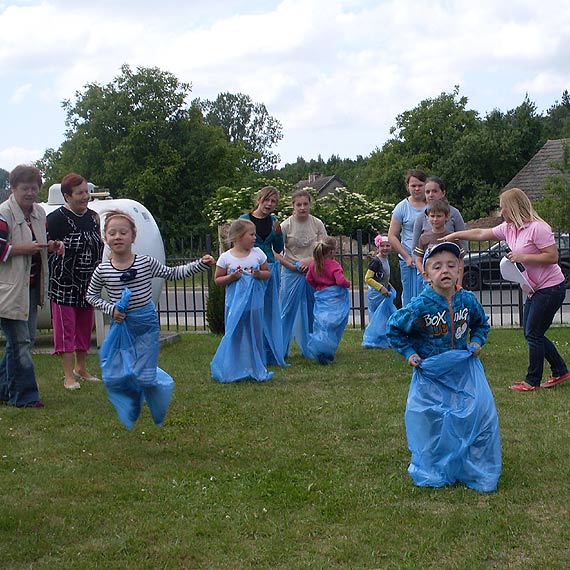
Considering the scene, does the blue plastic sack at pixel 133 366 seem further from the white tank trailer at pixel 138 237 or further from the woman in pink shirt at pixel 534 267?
the white tank trailer at pixel 138 237

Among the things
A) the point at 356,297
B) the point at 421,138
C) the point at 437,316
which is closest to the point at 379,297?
the point at 437,316

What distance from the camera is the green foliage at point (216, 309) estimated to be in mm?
12336

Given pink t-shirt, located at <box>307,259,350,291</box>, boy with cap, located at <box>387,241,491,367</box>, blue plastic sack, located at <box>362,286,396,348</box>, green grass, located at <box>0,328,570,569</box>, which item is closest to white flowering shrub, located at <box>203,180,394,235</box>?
blue plastic sack, located at <box>362,286,396,348</box>

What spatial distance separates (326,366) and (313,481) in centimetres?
402

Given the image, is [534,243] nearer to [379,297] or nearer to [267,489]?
[267,489]

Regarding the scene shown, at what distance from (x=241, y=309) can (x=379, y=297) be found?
2.85 m

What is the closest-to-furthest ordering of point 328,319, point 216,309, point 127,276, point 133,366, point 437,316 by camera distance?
point 437,316, point 133,366, point 127,276, point 328,319, point 216,309

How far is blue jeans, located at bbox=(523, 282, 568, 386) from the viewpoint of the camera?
703 centimetres

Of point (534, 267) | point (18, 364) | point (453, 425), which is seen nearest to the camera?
point (453, 425)

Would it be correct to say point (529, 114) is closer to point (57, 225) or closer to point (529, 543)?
point (57, 225)

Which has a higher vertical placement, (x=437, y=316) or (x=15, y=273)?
(x=15, y=273)

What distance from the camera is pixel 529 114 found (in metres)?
45.0

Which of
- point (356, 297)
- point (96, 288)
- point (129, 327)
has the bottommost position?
point (356, 297)

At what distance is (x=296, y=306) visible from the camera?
30.4 ft
